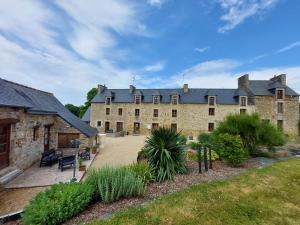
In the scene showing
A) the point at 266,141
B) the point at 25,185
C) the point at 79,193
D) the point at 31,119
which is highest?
the point at 31,119

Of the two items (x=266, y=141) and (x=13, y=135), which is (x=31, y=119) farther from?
(x=266, y=141)

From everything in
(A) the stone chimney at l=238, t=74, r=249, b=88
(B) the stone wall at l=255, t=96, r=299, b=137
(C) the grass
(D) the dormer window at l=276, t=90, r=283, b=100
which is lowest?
(C) the grass

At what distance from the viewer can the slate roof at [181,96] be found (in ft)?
88.1

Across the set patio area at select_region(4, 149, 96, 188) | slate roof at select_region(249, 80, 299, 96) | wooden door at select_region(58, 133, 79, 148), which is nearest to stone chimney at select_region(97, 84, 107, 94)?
wooden door at select_region(58, 133, 79, 148)

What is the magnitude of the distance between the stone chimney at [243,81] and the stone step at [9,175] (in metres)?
27.8

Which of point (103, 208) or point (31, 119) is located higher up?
point (31, 119)

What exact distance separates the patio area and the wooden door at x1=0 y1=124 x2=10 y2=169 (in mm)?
896

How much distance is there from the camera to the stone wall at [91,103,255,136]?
86.8ft

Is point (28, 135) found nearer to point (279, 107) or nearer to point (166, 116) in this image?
point (166, 116)

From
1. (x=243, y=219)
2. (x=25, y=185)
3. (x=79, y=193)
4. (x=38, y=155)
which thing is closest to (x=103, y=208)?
(x=79, y=193)

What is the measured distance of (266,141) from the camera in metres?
10.4

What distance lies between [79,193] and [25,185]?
4.87 metres

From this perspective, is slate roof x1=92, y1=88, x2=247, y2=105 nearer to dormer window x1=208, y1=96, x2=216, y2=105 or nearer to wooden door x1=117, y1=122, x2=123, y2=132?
dormer window x1=208, y1=96, x2=216, y2=105

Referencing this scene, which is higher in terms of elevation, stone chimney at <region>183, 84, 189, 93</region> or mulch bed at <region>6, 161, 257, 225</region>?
stone chimney at <region>183, 84, 189, 93</region>
